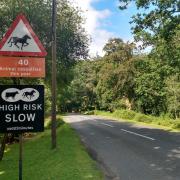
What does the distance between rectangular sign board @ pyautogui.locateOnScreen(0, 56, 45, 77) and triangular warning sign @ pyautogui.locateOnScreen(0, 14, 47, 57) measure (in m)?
0.11

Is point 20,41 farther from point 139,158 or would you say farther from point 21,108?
point 139,158

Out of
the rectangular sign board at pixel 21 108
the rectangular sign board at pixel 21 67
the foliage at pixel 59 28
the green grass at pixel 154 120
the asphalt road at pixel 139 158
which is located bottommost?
the asphalt road at pixel 139 158

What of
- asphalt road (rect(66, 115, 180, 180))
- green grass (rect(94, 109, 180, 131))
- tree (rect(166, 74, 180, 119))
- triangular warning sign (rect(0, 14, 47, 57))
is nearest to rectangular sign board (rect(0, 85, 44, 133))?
triangular warning sign (rect(0, 14, 47, 57))

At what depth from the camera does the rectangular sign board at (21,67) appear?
7434 mm

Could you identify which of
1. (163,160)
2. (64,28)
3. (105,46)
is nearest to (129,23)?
(64,28)

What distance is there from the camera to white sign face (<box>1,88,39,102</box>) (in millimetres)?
7219

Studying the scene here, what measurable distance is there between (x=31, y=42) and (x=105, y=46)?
Result: 59532 millimetres

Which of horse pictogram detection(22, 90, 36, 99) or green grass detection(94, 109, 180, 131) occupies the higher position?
horse pictogram detection(22, 90, 36, 99)

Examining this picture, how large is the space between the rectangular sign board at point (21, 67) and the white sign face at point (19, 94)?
1.08 feet

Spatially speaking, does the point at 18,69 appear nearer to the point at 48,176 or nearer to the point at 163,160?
the point at 48,176

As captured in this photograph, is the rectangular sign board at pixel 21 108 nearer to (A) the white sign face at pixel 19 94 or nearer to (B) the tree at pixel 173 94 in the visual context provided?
(A) the white sign face at pixel 19 94

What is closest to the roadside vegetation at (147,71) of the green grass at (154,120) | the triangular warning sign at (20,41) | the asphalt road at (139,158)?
the green grass at (154,120)

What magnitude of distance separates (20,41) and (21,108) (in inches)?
47.7

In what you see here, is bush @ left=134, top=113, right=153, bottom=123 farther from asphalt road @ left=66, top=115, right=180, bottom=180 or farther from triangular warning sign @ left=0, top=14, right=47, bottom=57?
triangular warning sign @ left=0, top=14, right=47, bottom=57
